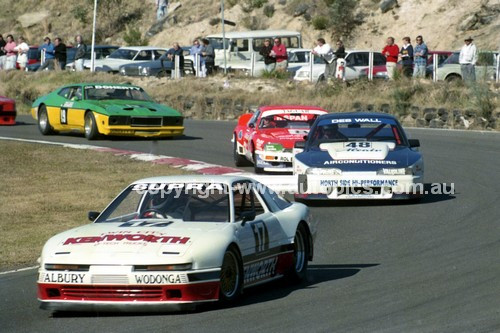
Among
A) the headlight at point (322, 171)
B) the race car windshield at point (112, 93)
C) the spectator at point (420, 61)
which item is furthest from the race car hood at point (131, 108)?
the headlight at point (322, 171)

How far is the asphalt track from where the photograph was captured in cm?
765

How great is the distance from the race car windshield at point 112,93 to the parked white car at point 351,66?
933cm

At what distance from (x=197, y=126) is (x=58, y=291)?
834 inches

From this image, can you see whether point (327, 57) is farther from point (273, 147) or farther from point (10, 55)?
point (10, 55)

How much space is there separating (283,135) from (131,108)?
6.24 m

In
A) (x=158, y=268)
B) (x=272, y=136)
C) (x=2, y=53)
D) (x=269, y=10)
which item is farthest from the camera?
(x=269, y=10)

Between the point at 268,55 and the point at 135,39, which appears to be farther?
the point at 135,39

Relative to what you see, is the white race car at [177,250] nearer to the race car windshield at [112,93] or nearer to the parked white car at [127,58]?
the race car windshield at [112,93]

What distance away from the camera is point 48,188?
58.1 ft

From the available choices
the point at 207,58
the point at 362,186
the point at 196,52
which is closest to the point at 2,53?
the point at 196,52

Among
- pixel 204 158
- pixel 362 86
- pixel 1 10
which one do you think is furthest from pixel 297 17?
pixel 204 158

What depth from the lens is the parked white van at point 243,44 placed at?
41.0m

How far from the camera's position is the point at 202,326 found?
756 centimetres

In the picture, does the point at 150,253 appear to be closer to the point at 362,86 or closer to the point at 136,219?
the point at 136,219
